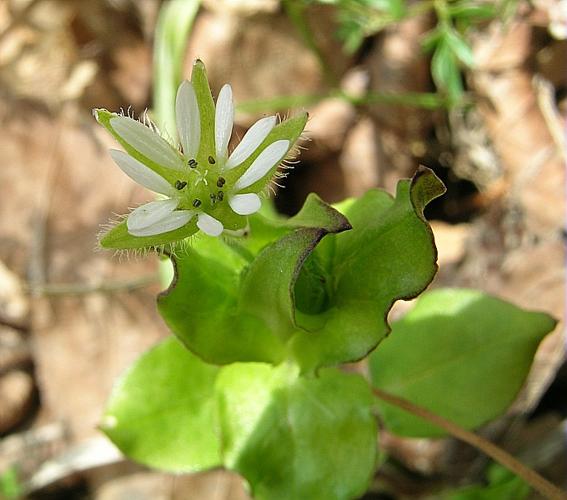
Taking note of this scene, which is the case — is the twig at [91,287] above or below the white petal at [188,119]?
below

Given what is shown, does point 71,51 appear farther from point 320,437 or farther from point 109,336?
point 320,437

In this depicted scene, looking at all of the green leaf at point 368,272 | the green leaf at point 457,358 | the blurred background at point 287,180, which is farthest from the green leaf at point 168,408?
the blurred background at point 287,180

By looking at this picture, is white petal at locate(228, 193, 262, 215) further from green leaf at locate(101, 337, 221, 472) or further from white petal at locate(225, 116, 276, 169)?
green leaf at locate(101, 337, 221, 472)

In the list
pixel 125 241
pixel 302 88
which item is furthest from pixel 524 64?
pixel 125 241

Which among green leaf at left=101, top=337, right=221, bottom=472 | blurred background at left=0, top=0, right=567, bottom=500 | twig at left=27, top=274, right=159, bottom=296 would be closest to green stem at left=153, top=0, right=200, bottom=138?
blurred background at left=0, top=0, right=567, bottom=500

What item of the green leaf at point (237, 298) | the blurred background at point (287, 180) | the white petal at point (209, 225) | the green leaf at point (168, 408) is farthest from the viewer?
the blurred background at point (287, 180)

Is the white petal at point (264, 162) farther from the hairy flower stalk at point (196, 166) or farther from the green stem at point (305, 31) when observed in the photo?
the green stem at point (305, 31)

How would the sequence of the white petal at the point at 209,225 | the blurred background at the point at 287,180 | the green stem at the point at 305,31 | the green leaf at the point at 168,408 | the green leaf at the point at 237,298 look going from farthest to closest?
the green stem at the point at 305,31, the blurred background at the point at 287,180, the green leaf at the point at 168,408, the green leaf at the point at 237,298, the white petal at the point at 209,225
